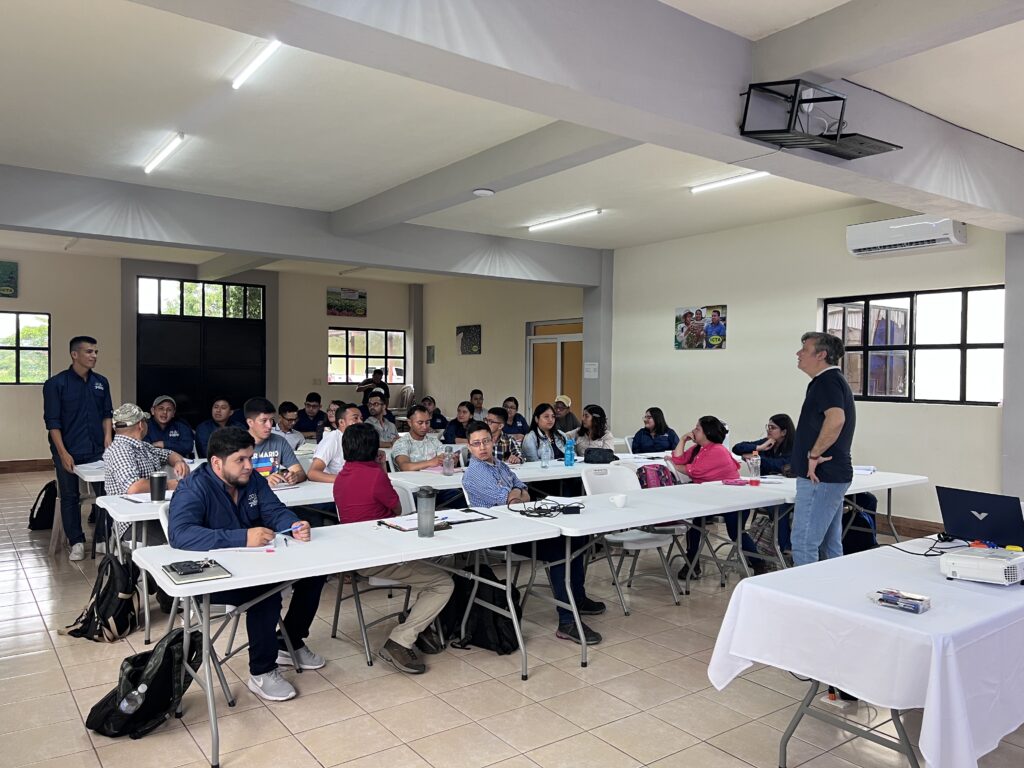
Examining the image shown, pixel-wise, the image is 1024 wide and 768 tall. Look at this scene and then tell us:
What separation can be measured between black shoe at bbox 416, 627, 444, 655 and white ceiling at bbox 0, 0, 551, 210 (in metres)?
2.93

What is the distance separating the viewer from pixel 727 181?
19.8 ft

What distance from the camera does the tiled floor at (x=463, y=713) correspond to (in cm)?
269

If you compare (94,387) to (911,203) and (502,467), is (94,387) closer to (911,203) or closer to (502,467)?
(502,467)

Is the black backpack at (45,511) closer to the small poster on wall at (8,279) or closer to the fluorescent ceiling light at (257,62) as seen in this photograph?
the fluorescent ceiling light at (257,62)

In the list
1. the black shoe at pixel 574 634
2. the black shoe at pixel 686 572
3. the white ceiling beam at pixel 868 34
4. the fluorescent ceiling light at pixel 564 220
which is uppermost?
the fluorescent ceiling light at pixel 564 220

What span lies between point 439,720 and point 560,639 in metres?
1.07

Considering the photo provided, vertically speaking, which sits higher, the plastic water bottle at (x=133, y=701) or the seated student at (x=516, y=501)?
the seated student at (x=516, y=501)

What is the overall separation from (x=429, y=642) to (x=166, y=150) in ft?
12.9

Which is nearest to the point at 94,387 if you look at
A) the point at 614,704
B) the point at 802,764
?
the point at 614,704

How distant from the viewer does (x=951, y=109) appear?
4277mm

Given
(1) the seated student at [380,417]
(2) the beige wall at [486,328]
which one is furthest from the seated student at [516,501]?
(2) the beige wall at [486,328]

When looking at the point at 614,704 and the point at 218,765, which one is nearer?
the point at 218,765

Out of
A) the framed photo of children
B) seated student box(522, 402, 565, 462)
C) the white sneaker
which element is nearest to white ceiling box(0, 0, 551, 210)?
seated student box(522, 402, 565, 462)

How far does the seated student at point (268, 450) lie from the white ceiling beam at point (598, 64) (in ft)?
7.96
